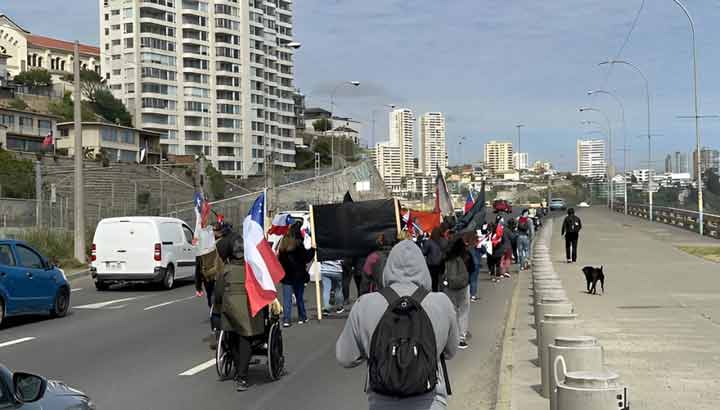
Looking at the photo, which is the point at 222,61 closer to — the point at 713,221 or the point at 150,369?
the point at 713,221

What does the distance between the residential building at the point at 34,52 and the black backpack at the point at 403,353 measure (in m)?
137

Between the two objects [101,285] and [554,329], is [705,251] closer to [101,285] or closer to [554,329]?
[101,285]

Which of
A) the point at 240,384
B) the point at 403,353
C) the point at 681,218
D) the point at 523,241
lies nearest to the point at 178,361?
the point at 240,384

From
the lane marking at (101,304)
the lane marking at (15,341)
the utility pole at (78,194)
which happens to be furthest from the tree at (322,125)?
the lane marking at (15,341)

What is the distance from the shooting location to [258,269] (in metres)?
9.50

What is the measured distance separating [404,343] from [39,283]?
12.9 metres

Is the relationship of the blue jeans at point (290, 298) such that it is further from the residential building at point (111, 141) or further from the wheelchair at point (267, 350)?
the residential building at point (111, 141)

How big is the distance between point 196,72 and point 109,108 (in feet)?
46.2

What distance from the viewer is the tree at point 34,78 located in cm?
11675

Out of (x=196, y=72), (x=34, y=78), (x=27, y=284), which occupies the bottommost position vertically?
(x=27, y=284)

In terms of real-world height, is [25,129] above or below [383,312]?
above

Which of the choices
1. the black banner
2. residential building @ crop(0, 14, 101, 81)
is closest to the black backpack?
the black banner

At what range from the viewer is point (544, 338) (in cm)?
904

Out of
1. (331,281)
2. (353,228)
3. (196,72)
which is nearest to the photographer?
(353,228)
